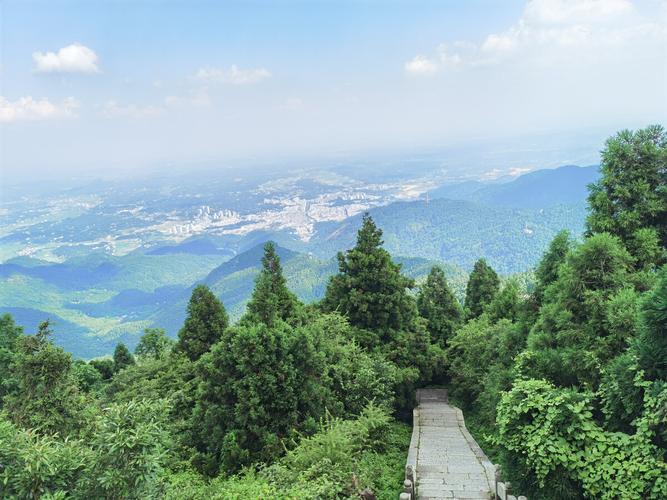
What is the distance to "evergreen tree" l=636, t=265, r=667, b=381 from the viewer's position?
5.59m

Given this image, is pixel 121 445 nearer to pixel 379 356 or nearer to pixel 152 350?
pixel 379 356

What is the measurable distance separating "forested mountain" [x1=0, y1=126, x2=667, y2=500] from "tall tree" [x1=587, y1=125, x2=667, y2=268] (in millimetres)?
34

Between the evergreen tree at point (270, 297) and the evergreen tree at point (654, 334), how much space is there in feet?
24.9

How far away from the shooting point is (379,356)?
48.2ft

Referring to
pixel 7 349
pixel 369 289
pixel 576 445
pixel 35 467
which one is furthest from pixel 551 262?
pixel 7 349

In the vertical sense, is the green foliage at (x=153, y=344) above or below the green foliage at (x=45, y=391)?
below

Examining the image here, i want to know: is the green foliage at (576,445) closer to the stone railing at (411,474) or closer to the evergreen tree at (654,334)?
the evergreen tree at (654,334)

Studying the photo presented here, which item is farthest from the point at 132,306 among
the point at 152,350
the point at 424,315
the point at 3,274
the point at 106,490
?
the point at 106,490

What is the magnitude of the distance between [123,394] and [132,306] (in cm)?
15349

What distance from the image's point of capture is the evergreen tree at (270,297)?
36.2ft

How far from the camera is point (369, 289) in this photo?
17.0 metres

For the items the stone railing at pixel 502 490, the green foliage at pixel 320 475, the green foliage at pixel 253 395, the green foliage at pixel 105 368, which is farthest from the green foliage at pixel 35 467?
the green foliage at pixel 105 368

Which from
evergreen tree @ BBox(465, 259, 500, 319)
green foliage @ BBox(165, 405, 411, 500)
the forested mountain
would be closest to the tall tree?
the forested mountain

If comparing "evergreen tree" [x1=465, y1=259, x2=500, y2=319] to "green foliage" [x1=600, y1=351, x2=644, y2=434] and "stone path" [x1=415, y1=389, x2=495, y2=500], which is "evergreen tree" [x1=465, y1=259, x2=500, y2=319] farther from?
"green foliage" [x1=600, y1=351, x2=644, y2=434]
